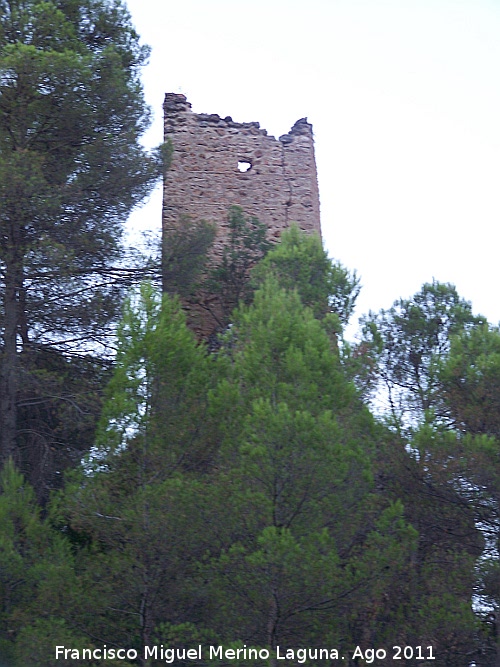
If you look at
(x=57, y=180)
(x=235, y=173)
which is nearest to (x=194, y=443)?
(x=57, y=180)

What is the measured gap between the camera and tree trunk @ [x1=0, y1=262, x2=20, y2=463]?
975 cm

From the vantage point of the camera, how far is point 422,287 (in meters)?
11.9

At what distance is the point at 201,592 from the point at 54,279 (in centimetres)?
396

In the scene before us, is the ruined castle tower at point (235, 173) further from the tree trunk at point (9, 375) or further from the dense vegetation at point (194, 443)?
the tree trunk at point (9, 375)

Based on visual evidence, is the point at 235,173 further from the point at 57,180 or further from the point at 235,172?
the point at 57,180

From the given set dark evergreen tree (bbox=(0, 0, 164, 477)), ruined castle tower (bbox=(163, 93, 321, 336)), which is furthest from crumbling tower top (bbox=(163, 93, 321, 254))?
dark evergreen tree (bbox=(0, 0, 164, 477))

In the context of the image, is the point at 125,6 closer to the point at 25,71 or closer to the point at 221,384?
the point at 25,71

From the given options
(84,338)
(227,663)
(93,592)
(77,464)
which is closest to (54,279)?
(84,338)

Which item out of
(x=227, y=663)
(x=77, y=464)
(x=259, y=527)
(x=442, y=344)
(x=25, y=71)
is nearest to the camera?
(x=227, y=663)

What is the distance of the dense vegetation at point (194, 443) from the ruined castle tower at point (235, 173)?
5.43ft

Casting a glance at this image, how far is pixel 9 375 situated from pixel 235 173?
4.99 meters

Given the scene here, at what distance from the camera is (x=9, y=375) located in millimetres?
9789

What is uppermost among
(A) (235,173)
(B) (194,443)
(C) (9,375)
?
(A) (235,173)

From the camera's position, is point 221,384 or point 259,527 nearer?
point 259,527
